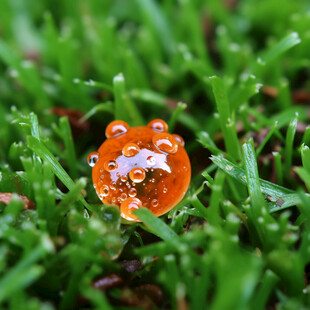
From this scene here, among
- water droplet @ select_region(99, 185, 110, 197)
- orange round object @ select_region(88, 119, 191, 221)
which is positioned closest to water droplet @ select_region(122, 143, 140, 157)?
orange round object @ select_region(88, 119, 191, 221)

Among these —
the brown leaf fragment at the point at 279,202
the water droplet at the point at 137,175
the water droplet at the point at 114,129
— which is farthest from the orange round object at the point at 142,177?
the brown leaf fragment at the point at 279,202

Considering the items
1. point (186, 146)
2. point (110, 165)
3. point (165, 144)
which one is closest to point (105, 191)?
point (110, 165)

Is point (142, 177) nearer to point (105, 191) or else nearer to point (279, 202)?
point (105, 191)

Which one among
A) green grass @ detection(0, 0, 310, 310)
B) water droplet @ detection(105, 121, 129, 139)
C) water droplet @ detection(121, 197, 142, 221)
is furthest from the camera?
water droplet @ detection(105, 121, 129, 139)

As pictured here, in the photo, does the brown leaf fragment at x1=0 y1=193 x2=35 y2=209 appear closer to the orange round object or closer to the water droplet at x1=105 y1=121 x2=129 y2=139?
the orange round object

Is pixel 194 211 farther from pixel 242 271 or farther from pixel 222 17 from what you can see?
pixel 222 17

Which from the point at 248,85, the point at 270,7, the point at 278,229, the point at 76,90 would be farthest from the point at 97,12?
the point at 278,229

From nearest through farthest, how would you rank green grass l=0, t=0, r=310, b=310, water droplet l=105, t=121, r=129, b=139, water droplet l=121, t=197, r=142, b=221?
green grass l=0, t=0, r=310, b=310 → water droplet l=121, t=197, r=142, b=221 → water droplet l=105, t=121, r=129, b=139
